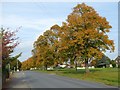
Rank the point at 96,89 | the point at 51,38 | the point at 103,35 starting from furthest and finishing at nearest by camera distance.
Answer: the point at 51,38 < the point at 103,35 < the point at 96,89

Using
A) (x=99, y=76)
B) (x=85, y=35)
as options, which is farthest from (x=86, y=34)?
(x=99, y=76)

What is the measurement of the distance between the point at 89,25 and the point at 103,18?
309 centimetres

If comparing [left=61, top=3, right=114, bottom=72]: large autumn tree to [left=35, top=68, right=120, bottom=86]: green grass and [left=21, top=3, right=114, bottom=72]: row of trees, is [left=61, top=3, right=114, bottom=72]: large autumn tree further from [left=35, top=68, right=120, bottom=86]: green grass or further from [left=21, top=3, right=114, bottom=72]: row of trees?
[left=35, top=68, right=120, bottom=86]: green grass

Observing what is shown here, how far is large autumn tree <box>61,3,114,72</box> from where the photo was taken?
54781mm

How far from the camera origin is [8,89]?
23969 mm

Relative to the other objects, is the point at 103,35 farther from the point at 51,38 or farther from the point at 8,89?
the point at 51,38

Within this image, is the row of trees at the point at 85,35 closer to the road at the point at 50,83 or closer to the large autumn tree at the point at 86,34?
the large autumn tree at the point at 86,34

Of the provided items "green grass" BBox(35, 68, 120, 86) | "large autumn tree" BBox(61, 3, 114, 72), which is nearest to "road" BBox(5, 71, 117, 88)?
"green grass" BBox(35, 68, 120, 86)

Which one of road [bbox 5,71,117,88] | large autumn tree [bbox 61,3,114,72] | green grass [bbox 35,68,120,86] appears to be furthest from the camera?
large autumn tree [bbox 61,3,114,72]

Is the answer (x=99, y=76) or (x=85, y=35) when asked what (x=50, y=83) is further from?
(x=85, y=35)

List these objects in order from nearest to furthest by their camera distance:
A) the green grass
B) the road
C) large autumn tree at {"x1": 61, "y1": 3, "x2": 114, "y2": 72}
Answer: the road
the green grass
large autumn tree at {"x1": 61, "y1": 3, "x2": 114, "y2": 72}

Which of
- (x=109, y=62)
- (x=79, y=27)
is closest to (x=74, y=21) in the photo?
(x=79, y=27)

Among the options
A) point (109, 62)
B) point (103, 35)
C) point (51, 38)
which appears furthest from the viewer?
point (109, 62)

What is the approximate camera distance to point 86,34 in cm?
5491
